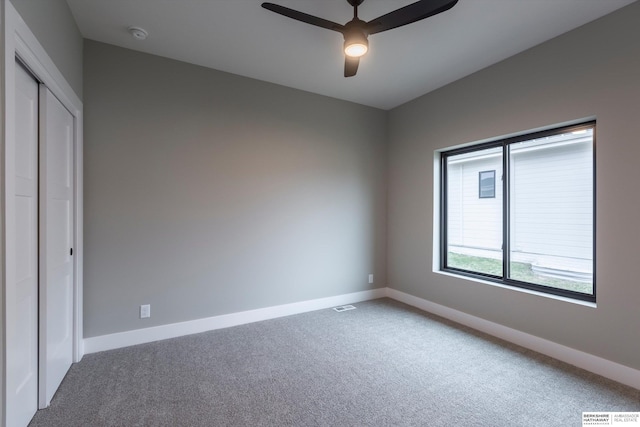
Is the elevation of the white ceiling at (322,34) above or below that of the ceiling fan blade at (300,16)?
above

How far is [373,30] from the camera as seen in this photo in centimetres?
204

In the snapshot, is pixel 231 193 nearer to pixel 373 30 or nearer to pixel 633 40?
pixel 373 30

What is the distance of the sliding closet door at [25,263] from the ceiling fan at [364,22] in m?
1.53

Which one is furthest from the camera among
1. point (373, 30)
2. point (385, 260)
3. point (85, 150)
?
point (385, 260)

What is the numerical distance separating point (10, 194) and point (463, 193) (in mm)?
3967

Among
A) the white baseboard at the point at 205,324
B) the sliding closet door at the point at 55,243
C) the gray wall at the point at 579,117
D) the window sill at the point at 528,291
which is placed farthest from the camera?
the white baseboard at the point at 205,324

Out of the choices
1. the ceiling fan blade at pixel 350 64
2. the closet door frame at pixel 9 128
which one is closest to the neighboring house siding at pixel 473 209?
the ceiling fan blade at pixel 350 64

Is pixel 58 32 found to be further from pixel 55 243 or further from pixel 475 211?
pixel 475 211

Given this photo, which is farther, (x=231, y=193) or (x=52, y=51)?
(x=231, y=193)

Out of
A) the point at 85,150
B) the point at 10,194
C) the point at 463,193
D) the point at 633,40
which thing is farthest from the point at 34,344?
the point at 633,40

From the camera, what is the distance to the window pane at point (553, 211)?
2.59 metres
